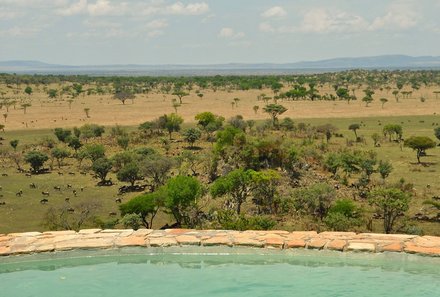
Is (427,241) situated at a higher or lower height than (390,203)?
higher

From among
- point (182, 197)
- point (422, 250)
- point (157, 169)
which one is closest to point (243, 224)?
point (182, 197)

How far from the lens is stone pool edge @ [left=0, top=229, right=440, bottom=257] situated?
9.55 meters

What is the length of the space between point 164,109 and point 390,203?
57.8 m

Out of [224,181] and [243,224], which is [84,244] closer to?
[243,224]

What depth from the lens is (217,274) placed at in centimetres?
919

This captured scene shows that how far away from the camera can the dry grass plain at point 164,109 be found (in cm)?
6650

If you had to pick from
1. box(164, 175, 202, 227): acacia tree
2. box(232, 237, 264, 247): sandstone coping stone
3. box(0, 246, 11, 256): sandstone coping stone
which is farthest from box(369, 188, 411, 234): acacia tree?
box(0, 246, 11, 256): sandstone coping stone

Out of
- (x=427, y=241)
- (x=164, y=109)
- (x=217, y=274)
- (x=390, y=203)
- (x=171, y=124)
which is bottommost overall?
(x=390, y=203)

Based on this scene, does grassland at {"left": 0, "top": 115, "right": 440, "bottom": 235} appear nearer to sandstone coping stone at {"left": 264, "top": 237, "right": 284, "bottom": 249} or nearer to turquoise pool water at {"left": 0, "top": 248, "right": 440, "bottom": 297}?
sandstone coping stone at {"left": 264, "top": 237, "right": 284, "bottom": 249}

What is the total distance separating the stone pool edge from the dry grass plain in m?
53.5

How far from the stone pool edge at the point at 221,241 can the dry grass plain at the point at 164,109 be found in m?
53.5

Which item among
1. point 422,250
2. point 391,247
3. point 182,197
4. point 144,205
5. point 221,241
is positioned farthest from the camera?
point 144,205

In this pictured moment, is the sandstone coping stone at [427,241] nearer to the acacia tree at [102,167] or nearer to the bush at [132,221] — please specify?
the bush at [132,221]

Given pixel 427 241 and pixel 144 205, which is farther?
pixel 144 205
